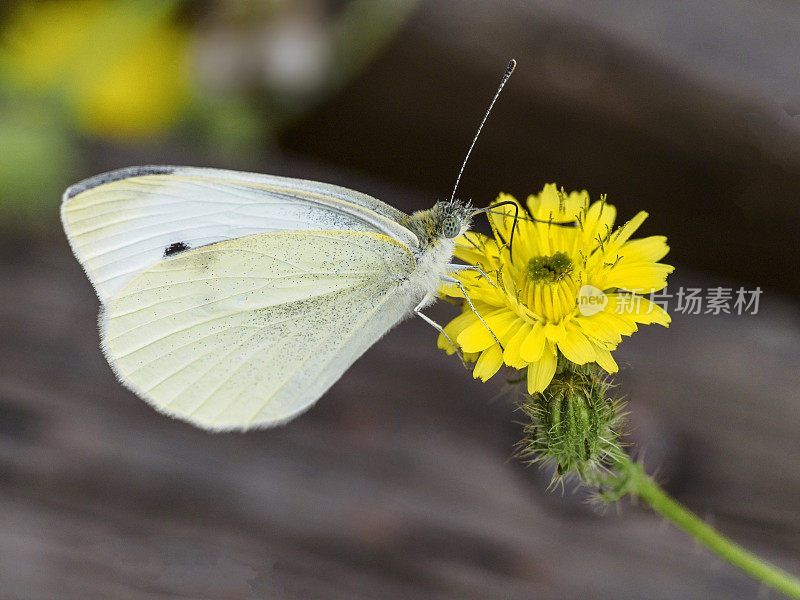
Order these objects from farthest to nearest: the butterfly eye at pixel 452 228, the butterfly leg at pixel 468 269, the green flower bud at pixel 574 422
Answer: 1. the butterfly eye at pixel 452 228
2. the butterfly leg at pixel 468 269
3. the green flower bud at pixel 574 422

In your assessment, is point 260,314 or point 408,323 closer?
point 260,314

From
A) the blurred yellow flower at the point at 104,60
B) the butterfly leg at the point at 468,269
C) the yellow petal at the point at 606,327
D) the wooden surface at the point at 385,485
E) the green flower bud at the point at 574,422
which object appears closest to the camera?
the yellow petal at the point at 606,327

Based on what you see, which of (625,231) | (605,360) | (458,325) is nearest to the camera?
(605,360)

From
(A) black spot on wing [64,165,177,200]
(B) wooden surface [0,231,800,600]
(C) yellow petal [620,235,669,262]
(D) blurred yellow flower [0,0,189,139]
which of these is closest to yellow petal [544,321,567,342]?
(C) yellow petal [620,235,669,262]

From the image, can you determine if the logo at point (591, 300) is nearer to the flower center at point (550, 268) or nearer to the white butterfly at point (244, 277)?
the flower center at point (550, 268)

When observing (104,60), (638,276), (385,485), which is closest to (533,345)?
(638,276)

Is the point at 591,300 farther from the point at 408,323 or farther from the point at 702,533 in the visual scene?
the point at 408,323

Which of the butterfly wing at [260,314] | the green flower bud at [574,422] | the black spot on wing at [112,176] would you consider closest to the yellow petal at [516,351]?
the green flower bud at [574,422]
